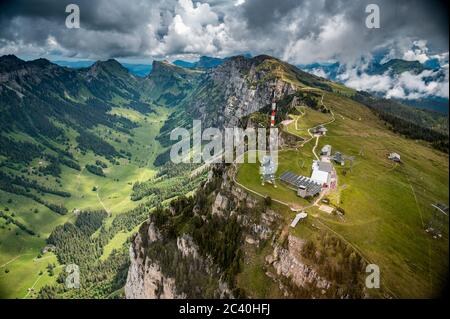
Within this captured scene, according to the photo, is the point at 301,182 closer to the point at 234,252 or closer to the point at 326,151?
the point at 326,151

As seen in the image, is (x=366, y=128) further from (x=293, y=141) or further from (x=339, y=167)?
(x=339, y=167)

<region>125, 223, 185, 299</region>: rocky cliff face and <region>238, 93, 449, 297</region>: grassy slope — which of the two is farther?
<region>125, 223, 185, 299</region>: rocky cliff face

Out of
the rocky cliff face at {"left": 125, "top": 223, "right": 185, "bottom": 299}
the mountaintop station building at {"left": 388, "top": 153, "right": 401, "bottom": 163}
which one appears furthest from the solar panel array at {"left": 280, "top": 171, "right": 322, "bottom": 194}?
the rocky cliff face at {"left": 125, "top": 223, "right": 185, "bottom": 299}

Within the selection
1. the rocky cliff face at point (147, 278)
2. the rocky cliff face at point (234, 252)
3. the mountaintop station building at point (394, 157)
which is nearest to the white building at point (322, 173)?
the rocky cliff face at point (234, 252)

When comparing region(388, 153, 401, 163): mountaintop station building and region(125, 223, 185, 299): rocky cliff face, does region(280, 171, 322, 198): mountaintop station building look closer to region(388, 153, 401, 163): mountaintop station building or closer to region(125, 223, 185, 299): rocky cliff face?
region(388, 153, 401, 163): mountaintop station building
